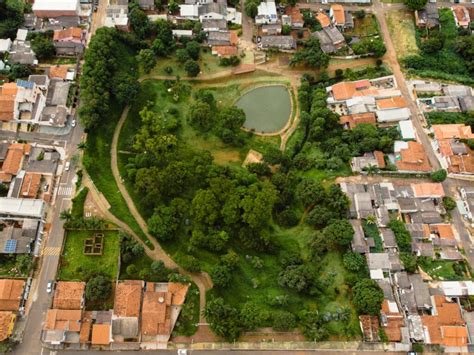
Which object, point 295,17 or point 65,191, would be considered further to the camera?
point 295,17

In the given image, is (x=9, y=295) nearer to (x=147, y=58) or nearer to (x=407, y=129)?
(x=147, y=58)

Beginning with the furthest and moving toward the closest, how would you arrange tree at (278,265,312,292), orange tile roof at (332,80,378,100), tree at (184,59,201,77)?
orange tile roof at (332,80,378,100) < tree at (184,59,201,77) < tree at (278,265,312,292)

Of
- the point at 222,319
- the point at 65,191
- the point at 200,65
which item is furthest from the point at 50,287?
the point at 200,65

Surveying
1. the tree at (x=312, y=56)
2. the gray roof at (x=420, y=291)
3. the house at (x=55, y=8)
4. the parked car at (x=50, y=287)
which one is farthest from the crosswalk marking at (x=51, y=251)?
the tree at (x=312, y=56)

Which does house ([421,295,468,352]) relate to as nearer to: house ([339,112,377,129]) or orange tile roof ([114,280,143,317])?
house ([339,112,377,129])

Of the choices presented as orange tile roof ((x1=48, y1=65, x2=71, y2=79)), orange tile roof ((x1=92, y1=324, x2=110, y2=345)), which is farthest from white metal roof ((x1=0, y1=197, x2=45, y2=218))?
orange tile roof ((x1=48, y1=65, x2=71, y2=79))

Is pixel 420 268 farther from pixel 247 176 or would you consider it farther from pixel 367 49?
pixel 367 49

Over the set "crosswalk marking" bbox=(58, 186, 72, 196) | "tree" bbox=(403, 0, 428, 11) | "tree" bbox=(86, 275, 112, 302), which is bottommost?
"tree" bbox=(86, 275, 112, 302)
